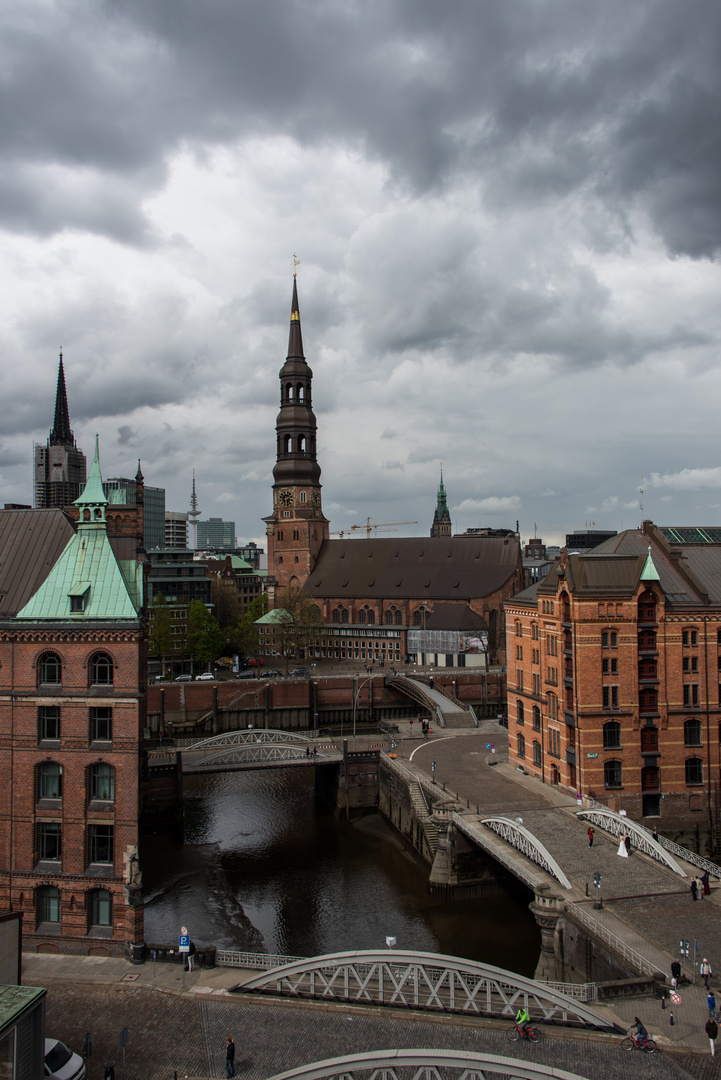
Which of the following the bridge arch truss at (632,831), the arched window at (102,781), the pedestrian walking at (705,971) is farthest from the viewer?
the bridge arch truss at (632,831)

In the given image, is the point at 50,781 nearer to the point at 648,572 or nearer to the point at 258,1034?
the point at 258,1034

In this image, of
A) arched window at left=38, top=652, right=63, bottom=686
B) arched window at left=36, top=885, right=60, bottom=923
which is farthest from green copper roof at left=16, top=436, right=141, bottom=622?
arched window at left=36, top=885, right=60, bottom=923

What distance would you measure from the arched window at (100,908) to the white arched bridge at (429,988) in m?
8.22

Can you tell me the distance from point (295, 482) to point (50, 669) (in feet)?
319

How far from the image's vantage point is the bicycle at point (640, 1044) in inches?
1006

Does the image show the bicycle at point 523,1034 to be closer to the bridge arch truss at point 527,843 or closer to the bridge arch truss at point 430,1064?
the bridge arch truss at point 430,1064

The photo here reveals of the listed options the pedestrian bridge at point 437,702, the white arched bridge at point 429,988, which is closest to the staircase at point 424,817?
the white arched bridge at point 429,988

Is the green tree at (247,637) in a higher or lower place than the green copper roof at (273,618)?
lower

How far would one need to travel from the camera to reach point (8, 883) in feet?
116

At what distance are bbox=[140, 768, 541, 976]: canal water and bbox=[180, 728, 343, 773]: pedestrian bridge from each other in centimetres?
450

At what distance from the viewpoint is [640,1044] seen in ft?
84.0

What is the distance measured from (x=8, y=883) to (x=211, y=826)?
101 feet

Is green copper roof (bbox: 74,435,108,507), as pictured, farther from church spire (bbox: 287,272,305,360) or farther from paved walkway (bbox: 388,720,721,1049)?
church spire (bbox: 287,272,305,360)

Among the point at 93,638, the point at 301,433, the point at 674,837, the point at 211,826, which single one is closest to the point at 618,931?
the point at 674,837
